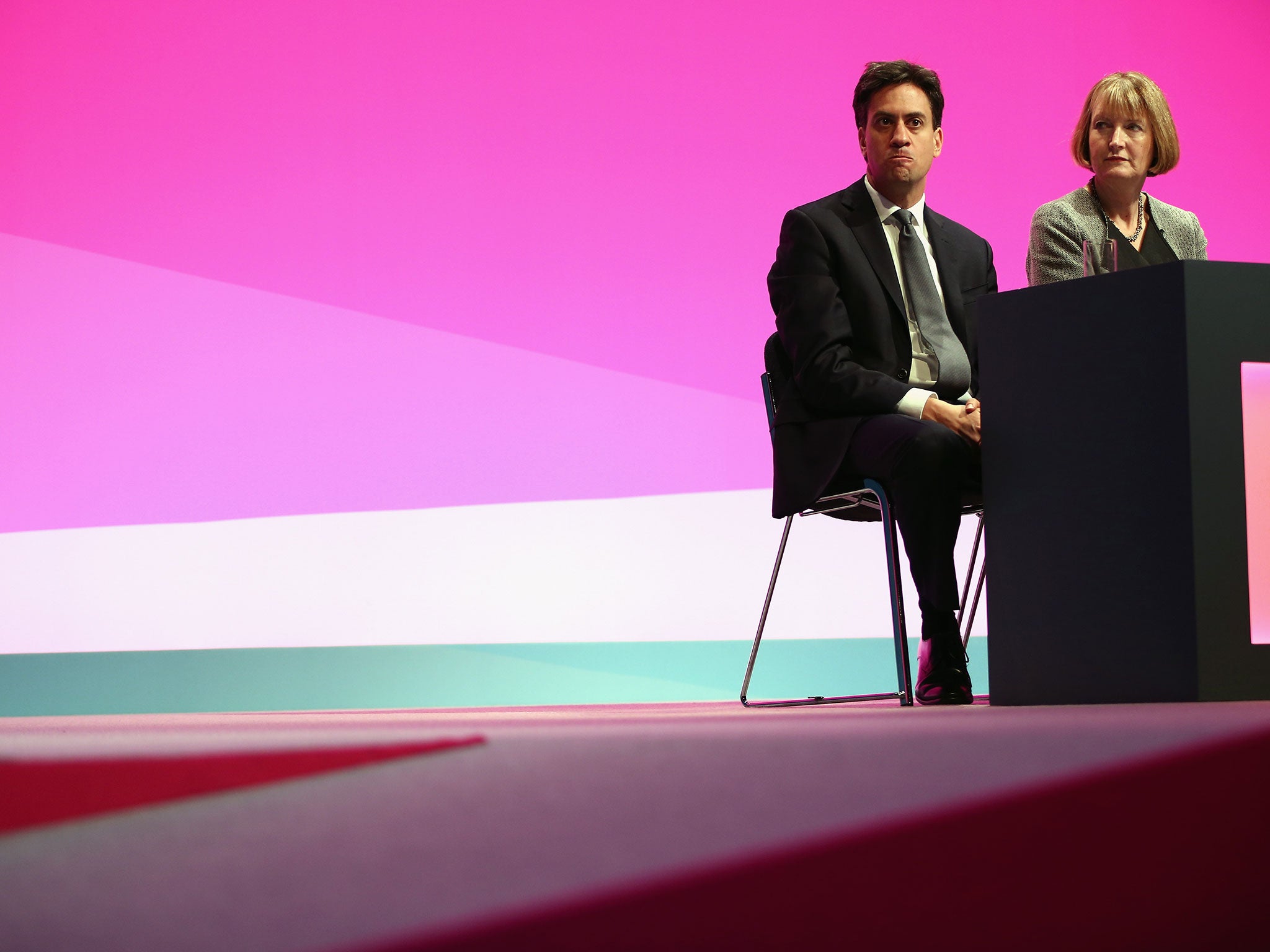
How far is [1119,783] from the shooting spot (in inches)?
25.2

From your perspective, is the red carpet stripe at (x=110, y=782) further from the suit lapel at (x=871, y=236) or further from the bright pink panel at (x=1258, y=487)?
the suit lapel at (x=871, y=236)

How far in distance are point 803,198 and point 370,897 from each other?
3.36m

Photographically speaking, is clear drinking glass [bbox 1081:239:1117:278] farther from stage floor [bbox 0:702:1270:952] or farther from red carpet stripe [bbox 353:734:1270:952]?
red carpet stripe [bbox 353:734:1270:952]

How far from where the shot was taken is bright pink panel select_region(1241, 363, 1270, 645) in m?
1.48

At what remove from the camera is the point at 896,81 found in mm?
2209

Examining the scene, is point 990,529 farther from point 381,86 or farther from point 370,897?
point 381,86

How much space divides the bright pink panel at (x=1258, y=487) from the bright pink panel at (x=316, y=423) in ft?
6.70

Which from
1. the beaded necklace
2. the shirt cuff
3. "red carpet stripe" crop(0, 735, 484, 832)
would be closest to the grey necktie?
the shirt cuff

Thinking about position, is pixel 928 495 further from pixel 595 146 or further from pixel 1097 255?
pixel 595 146

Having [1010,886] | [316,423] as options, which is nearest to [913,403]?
[1010,886]

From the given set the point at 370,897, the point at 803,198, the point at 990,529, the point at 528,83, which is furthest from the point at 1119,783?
the point at 528,83

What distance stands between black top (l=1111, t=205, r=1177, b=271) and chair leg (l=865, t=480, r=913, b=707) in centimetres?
56

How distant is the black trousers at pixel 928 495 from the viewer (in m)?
1.87

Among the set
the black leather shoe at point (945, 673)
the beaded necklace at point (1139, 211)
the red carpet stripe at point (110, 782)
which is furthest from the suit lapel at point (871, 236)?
the red carpet stripe at point (110, 782)
